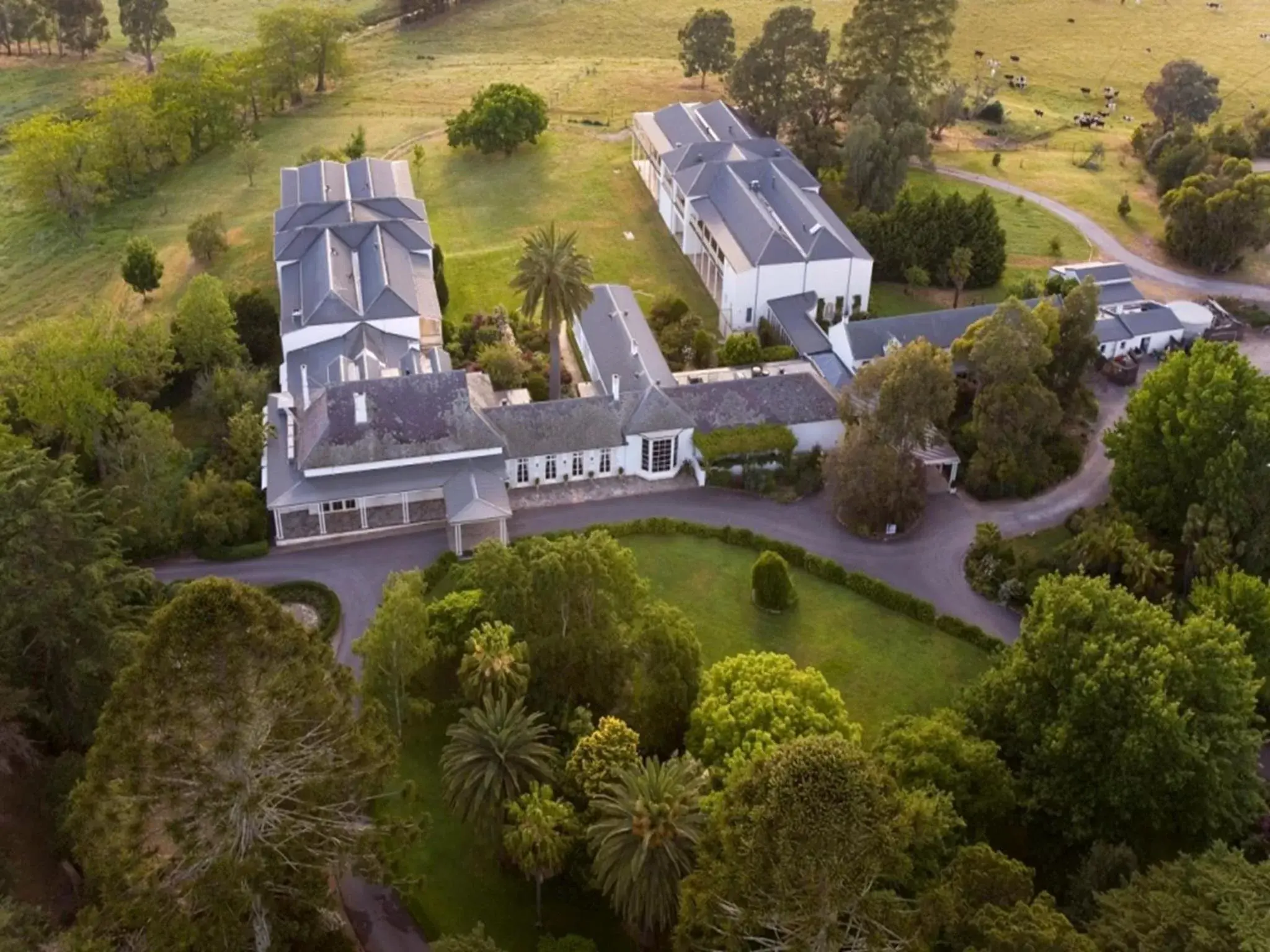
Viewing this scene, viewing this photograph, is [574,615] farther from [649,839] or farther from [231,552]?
[231,552]

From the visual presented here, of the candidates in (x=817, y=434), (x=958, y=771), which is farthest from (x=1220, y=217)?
(x=958, y=771)

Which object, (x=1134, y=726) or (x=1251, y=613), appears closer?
(x=1134, y=726)

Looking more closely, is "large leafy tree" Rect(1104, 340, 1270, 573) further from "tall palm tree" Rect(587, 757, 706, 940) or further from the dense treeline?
the dense treeline

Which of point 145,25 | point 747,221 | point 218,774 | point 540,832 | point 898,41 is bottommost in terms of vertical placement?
point 540,832

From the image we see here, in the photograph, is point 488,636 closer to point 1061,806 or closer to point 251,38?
point 1061,806

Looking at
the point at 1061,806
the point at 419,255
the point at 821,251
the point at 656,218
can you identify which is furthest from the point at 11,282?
the point at 1061,806

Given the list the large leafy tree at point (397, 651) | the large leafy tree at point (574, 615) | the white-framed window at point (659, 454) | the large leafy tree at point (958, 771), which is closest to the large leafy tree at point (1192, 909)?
the large leafy tree at point (958, 771)

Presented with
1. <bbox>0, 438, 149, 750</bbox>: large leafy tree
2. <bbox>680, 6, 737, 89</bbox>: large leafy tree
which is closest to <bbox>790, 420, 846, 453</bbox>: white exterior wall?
<bbox>0, 438, 149, 750</bbox>: large leafy tree
